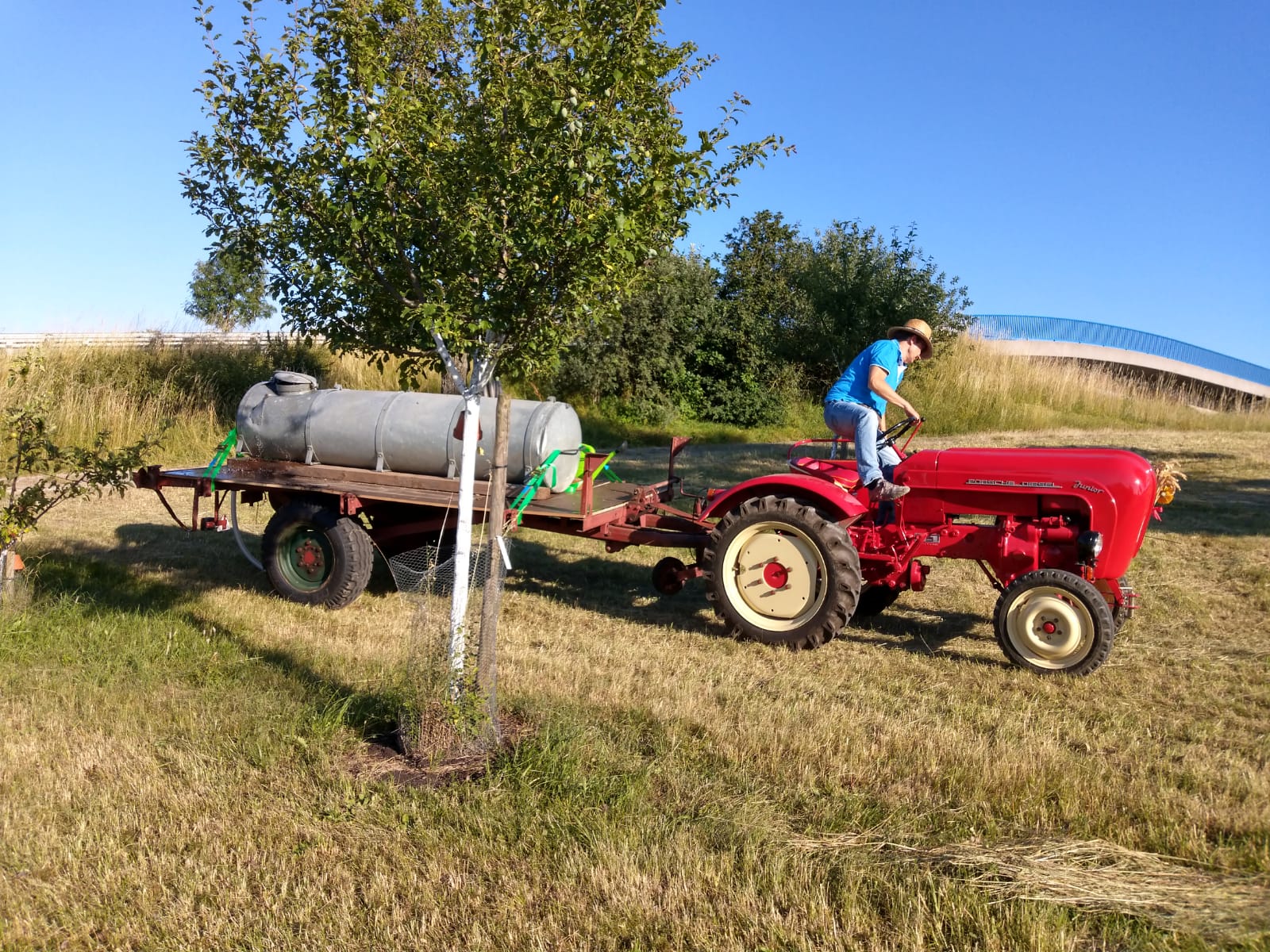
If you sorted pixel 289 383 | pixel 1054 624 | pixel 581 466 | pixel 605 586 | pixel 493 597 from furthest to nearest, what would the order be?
pixel 605 586 < pixel 581 466 < pixel 289 383 < pixel 1054 624 < pixel 493 597

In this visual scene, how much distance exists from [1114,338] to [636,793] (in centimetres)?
2783

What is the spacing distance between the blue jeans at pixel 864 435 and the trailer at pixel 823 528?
140mm

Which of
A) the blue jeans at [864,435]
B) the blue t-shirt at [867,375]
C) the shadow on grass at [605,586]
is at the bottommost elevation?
the shadow on grass at [605,586]

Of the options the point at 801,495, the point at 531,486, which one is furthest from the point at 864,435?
the point at 531,486

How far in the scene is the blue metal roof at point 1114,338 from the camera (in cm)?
2612

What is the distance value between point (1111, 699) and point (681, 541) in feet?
9.22

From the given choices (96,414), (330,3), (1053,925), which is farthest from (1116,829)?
(96,414)

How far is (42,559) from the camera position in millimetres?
7879

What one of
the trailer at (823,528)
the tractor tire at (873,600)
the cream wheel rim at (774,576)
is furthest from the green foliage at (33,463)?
the tractor tire at (873,600)

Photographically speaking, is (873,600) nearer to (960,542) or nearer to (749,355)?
(960,542)

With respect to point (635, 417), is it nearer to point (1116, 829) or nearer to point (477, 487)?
point (477, 487)

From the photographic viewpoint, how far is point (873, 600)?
7.00 m

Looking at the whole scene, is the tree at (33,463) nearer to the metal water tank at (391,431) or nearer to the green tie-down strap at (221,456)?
→ the green tie-down strap at (221,456)

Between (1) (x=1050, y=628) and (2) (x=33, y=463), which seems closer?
(1) (x=1050, y=628)
